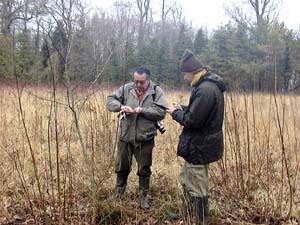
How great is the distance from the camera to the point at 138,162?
3549 millimetres

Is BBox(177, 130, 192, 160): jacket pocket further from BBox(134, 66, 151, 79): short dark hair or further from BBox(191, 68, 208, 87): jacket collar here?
BBox(134, 66, 151, 79): short dark hair

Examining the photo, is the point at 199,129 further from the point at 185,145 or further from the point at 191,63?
the point at 191,63

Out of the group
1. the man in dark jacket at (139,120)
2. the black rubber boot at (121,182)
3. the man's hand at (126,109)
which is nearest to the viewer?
the man's hand at (126,109)

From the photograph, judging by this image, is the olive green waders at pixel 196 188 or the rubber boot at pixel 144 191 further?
the rubber boot at pixel 144 191

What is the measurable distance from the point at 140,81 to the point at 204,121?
0.94 m

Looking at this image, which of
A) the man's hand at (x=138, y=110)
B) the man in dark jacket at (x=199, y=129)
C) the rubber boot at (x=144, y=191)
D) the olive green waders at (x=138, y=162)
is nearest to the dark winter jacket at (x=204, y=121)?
the man in dark jacket at (x=199, y=129)

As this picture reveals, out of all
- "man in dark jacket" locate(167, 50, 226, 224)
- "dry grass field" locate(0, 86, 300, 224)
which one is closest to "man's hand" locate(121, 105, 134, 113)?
"dry grass field" locate(0, 86, 300, 224)

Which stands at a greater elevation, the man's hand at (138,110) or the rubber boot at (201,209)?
the man's hand at (138,110)

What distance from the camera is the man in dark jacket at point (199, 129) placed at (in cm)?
279

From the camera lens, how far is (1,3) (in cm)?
2062

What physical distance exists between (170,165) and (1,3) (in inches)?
805

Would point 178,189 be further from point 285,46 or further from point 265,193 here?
point 285,46

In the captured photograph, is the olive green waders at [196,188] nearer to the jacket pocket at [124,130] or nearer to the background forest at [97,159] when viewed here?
the background forest at [97,159]

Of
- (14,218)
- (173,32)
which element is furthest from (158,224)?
(173,32)
